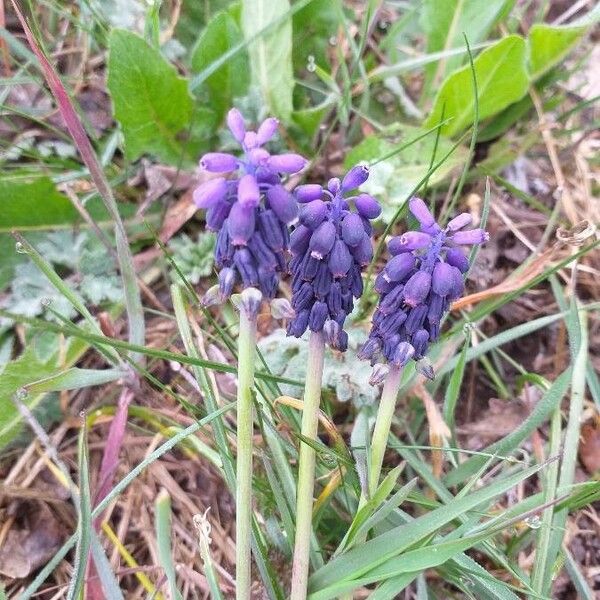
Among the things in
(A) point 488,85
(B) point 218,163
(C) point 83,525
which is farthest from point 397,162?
(C) point 83,525

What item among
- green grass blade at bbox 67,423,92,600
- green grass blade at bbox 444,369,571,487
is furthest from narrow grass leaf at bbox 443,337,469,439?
green grass blade at bbox 67,423,92,600

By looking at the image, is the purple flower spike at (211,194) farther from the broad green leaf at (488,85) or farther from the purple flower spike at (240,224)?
the broad green leaf at (488,85)

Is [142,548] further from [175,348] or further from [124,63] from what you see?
[124,63]

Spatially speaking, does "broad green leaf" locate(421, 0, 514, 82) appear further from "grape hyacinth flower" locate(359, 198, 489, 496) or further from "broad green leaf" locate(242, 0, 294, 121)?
"grape hyacinth flower" locate(359, 198, 489, 496)

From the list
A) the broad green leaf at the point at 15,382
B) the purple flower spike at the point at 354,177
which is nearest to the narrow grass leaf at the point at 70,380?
the broad green leaf at the point at 15,382

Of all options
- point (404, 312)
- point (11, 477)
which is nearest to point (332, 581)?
point (404, 312)

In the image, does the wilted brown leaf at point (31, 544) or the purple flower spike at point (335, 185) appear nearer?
the purple flower spike at point (335, 185)
